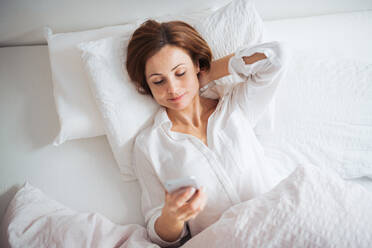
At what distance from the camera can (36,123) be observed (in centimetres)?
122

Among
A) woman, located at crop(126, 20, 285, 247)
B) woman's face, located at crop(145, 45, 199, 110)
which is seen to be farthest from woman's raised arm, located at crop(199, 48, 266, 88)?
woman's face, located at crop(145, 45, 199, 110)

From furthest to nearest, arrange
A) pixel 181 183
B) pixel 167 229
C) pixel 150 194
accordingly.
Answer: pixel 150 194 < pixel 167 229 < pixel 181 183

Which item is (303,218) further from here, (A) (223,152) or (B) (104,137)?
(B) (104,137)

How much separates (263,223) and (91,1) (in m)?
1.24

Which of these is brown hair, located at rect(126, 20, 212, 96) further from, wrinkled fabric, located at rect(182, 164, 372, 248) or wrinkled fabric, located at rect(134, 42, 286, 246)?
wrinkled fabric, located at rect(182, 164, 372, 248)

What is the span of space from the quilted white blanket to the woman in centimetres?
Result: 11

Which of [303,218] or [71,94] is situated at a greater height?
[71,94]

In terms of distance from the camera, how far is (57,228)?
3.07ft

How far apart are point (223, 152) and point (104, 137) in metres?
0.65

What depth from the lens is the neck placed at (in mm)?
1058

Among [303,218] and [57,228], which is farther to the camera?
[57,228]

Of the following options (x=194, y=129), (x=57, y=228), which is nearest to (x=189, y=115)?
(x=194, y=129)

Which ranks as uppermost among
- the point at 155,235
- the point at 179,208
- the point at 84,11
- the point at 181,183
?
the point at 84,11

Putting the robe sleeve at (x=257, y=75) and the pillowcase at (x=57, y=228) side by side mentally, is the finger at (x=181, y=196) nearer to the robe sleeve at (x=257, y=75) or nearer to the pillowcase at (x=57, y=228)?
the pillowcase at (x=57, y=228)
